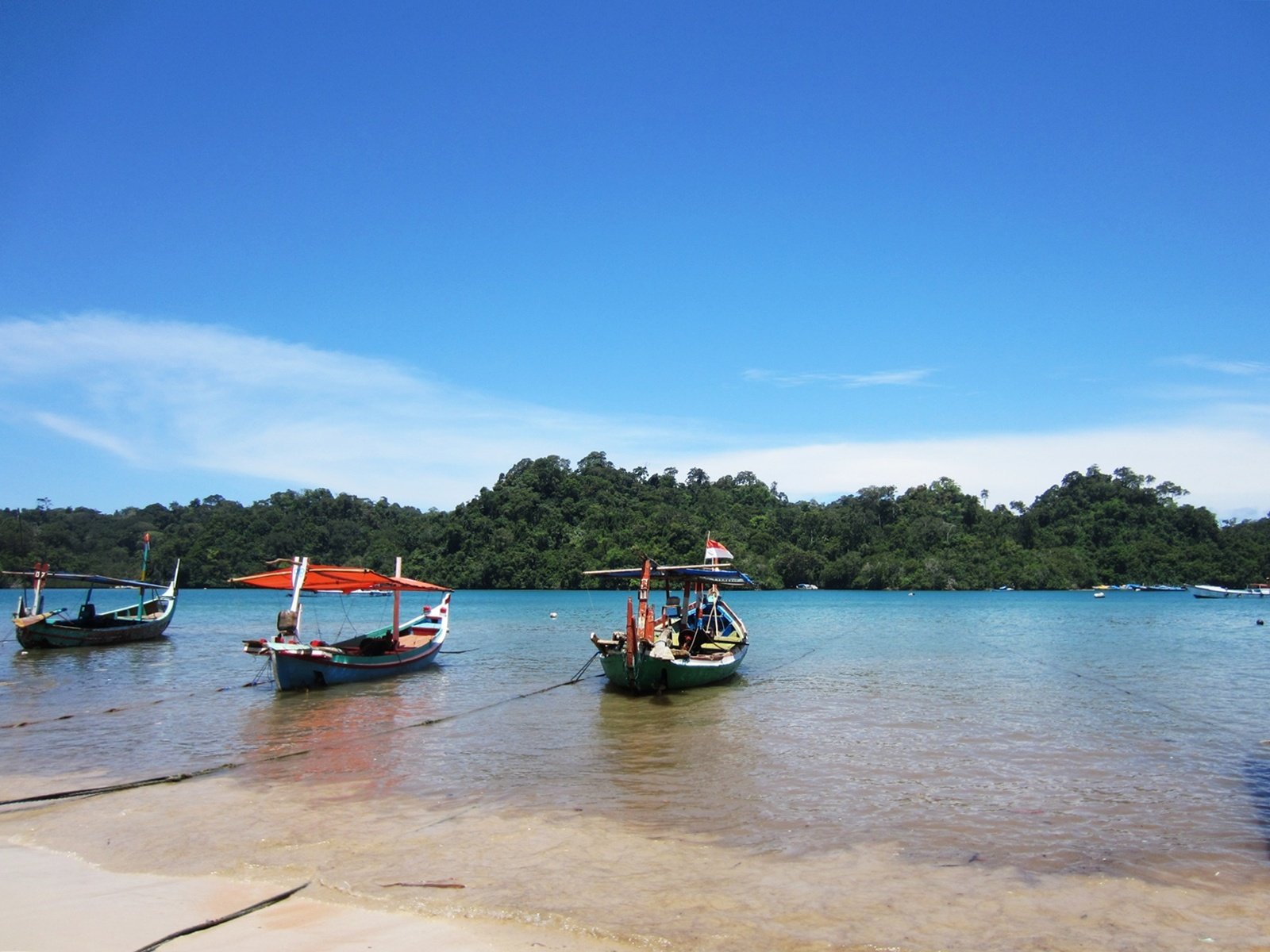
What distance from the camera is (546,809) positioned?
36.5ft

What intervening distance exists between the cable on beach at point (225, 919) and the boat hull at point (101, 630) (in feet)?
98.4

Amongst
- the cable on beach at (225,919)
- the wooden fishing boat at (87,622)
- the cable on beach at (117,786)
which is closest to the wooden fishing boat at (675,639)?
the cable on beach at (117,786)

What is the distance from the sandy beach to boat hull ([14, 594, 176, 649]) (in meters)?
28.7

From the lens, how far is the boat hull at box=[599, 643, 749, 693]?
20781 millimetres

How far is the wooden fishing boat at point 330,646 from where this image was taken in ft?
70.0

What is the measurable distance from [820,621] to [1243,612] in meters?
34.5

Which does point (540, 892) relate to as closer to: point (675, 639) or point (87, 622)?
point (675, 639)

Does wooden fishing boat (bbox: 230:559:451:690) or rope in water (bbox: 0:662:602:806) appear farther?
wooden fishing boat (bbox: 230:559:451:690)

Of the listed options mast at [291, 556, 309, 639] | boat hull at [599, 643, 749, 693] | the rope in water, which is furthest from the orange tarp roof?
boat hull at [599, 643, 749, 693]

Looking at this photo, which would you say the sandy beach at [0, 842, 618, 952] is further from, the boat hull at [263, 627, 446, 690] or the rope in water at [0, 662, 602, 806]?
the boat hull at [263, 627, 446, 690]

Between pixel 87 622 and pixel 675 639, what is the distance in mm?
24570

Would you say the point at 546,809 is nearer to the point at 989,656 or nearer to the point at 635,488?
the point at 989,656

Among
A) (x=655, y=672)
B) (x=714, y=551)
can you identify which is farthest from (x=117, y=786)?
(x=714, y=551)

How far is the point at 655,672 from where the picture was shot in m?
20.9
